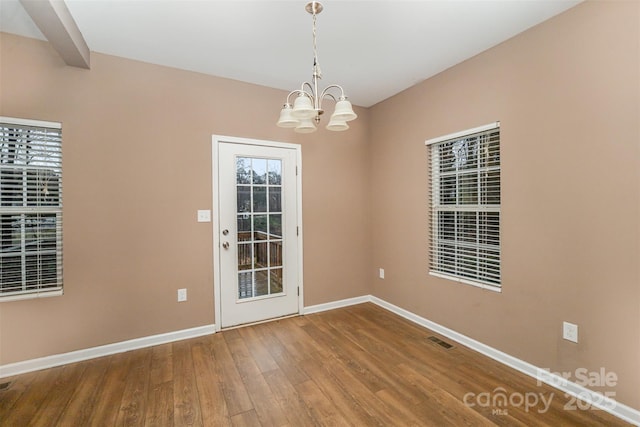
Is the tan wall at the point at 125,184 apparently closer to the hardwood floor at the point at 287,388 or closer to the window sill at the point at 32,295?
the window sill at the point at 32,295

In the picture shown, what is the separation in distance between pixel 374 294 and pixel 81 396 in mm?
3096

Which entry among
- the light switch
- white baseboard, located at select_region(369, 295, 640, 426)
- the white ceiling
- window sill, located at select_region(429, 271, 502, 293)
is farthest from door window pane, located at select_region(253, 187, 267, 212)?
white baseboard, located at select_region(369, 295, 640, 426)

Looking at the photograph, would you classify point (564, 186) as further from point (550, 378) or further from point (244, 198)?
point (244, 198)

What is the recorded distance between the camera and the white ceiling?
6.52 feet

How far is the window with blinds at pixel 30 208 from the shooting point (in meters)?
2.27

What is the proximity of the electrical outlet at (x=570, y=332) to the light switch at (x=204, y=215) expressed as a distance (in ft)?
10.3

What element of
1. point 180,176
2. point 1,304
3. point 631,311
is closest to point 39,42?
point 180,176

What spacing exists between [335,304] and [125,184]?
8.83ft

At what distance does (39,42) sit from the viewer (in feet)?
7.73

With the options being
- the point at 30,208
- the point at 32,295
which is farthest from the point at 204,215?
the point at 32,295

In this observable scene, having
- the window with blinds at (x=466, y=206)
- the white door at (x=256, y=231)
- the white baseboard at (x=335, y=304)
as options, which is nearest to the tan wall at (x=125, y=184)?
the white door at (x=256, y=231)

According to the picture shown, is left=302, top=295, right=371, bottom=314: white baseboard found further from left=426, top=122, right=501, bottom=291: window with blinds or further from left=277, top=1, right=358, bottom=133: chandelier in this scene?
left=277, top=1, right=358, bottom=133: chandelier

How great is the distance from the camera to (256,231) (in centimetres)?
328

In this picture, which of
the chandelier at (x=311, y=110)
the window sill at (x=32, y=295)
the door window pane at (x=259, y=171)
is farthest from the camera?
the door window pane at (x=259, y=171)
